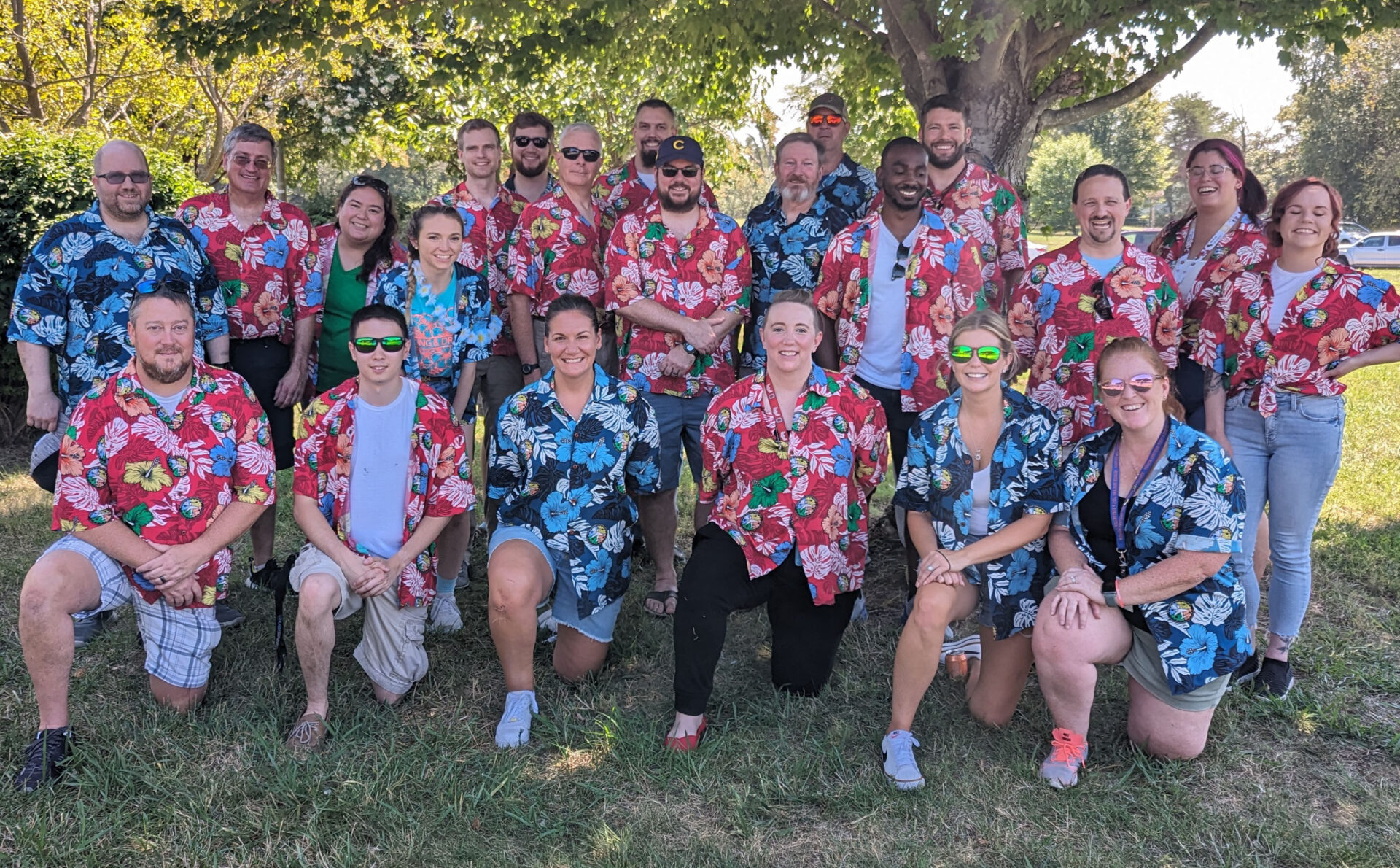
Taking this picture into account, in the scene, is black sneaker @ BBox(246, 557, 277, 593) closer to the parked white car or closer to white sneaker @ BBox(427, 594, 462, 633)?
white sneaker @ BBox(427, 594, 462, 633)

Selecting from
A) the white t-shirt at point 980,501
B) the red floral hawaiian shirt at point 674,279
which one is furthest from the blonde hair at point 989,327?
the red floral hawaiian shirt at point 674,279

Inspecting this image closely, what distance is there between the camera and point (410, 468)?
14.0 ft

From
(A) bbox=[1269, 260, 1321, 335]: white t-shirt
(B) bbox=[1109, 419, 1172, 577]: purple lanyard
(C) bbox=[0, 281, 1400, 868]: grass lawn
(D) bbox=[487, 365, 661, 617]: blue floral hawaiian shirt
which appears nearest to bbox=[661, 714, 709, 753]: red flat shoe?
(C) bbox=[0, 281, 1400, 868]: grass lawn

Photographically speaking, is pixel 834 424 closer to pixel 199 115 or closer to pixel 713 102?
pixel 713 102

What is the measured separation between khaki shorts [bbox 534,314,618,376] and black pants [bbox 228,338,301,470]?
1303 mm

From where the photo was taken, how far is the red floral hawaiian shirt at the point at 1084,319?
14.8 ft

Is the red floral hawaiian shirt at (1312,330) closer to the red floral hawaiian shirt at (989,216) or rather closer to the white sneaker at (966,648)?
the red floral hawaiian shirt at (989,216)

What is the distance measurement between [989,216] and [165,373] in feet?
12.8

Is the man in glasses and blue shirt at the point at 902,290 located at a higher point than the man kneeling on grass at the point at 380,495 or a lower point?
higher

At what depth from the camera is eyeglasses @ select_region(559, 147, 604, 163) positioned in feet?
17.7

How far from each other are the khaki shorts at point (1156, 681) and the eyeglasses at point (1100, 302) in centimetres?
140

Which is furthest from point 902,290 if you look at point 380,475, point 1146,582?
point 380,475

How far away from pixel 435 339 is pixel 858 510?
225 centimetres

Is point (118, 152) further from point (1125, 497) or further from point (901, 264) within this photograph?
point (1125, 497)
